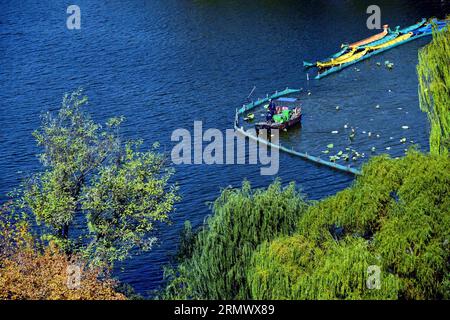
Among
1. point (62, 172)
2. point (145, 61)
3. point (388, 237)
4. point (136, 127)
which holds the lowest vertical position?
point (388, 237)

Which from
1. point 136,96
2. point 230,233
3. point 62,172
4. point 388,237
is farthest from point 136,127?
point 388,237

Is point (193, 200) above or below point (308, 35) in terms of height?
below

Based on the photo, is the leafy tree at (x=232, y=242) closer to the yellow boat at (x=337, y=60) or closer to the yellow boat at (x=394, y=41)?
the yellow boat at (x=337, y=60)

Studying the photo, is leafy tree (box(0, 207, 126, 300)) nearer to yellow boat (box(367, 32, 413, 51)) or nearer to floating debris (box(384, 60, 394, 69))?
floating debris (box(384, 60, 394, 69))

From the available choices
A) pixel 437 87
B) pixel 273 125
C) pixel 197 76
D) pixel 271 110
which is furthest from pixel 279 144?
pixel 437 87

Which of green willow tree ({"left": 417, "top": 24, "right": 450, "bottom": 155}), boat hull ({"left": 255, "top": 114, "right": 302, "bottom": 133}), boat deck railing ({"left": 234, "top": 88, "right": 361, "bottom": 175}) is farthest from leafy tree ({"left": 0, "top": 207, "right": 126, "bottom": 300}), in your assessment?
boat hull ({"left": 255, "top": 114, "right": 302, "bottom": 133})

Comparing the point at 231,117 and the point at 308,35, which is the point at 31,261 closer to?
the point at 231,117
